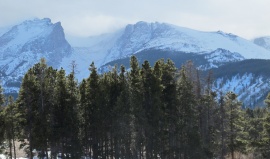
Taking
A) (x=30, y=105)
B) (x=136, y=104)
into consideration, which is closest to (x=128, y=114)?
(x=136, y=104)

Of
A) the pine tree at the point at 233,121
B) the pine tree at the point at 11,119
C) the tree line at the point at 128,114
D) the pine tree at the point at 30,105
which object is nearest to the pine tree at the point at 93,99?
the tree line at the point at 128,114

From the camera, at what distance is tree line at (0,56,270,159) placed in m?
46.8

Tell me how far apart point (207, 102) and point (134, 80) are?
37.4 feet

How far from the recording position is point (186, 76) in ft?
174

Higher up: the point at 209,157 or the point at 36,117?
the point at 36,117

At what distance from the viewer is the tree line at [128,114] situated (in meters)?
46.8

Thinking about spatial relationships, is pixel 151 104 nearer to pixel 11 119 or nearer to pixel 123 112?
pixel 123 112

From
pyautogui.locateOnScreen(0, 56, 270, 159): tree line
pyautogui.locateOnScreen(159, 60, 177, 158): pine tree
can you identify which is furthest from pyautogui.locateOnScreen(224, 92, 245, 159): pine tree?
pyautogui.locateOnScreen(159, 60, 177, 158): pine tree

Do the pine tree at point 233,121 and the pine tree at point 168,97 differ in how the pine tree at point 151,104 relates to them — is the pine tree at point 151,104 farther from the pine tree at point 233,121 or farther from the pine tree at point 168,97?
the pine tree at point 233,121

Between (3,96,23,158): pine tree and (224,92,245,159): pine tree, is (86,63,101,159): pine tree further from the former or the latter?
(224,92,245,159): pine tree

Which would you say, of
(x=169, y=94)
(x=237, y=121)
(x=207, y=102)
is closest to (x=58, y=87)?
(x=169, y=94)

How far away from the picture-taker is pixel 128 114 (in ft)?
166

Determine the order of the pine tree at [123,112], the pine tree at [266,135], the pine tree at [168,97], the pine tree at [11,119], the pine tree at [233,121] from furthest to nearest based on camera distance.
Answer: the pine tree at [233,121] < the pine tree at [168,97] < the pine tree at [123,112] < the pine tree at [266,135] < the pine tree at [11,119]

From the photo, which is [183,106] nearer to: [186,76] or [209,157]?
[186,76]
